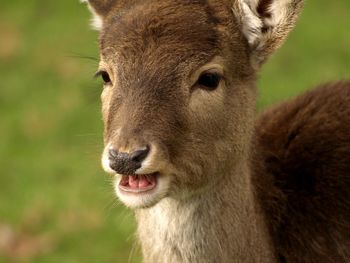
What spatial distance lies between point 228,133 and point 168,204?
1.73ft

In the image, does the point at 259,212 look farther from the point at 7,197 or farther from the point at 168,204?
the point at 7,197

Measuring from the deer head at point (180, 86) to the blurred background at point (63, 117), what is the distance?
2333 millimetres

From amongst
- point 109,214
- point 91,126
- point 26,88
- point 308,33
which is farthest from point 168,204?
point 308,33

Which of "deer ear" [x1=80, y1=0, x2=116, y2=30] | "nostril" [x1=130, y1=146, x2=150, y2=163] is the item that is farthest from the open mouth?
"deer ear" [x1=80, y1=0, x2=116, y2=30]

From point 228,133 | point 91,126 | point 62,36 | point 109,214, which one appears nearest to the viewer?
point 228,133

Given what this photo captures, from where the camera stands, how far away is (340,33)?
13352 millimetres

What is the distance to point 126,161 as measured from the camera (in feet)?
16.8

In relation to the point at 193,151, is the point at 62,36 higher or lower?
higher

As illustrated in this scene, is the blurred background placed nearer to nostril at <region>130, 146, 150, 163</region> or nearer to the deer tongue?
the deer tongue

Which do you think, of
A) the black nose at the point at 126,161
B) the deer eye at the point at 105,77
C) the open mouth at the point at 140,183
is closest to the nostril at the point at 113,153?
the black nose at the point at 126,161

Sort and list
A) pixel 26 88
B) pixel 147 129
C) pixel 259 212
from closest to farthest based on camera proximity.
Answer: pixel 147 129, pixel 259 212, pixel 26 88

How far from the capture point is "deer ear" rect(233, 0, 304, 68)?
5.86m

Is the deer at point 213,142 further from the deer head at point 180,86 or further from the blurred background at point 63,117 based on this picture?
the blurred background at point 63,117

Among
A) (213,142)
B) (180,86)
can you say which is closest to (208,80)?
(180,86)
